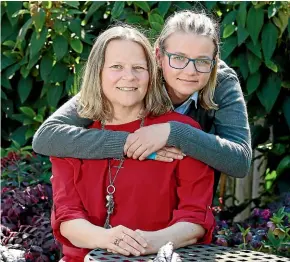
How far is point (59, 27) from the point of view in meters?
4.50

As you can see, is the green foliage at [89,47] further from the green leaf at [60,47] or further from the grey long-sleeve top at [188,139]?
the grey long-sleeve top at [188,139]

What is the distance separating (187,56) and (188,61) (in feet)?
0.06

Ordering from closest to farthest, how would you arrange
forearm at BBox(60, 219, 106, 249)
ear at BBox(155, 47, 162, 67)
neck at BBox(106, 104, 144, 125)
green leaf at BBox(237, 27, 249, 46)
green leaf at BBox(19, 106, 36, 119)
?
1. forearm at BBox(60, 219, 106, 249)
2. neck at BBox(106, 104, 144, 125)
3. ear at BBox(155, 47, 162, 67)
4. green leaf at BBox(237, 27, 249, 46)
5. green leaf at BBox(19, 106, 36, 119)

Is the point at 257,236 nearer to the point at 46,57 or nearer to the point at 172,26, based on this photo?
the point at 172,26

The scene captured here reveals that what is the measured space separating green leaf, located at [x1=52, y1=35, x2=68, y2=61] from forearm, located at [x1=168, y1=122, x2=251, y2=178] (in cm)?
184

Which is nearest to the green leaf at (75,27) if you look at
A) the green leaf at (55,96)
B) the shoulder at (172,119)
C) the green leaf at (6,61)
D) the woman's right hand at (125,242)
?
the green leaf at (55,96)

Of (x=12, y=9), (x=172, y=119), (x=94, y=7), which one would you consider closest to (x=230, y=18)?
(x=94, y=7)

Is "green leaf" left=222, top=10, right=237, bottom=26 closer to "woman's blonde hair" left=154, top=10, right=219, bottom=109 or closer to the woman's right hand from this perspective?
"woman's blonde hair" left=154, top=10, right=219, bottom=109

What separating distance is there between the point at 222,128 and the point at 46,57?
6.13 feet

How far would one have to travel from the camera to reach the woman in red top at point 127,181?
2.80 m

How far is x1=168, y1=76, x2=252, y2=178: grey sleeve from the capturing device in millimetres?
2805

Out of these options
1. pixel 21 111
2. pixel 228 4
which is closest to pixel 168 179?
pixel 228 4

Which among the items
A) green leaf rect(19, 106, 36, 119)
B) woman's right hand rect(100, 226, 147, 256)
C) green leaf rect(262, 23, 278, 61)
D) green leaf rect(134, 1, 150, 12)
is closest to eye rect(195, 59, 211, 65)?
woman's right hand rect(100, 226, 147, 256)

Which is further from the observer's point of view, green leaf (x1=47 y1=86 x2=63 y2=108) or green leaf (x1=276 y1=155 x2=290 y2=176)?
green leaf (x1=47 y1=86 x2=63 y2=108)
